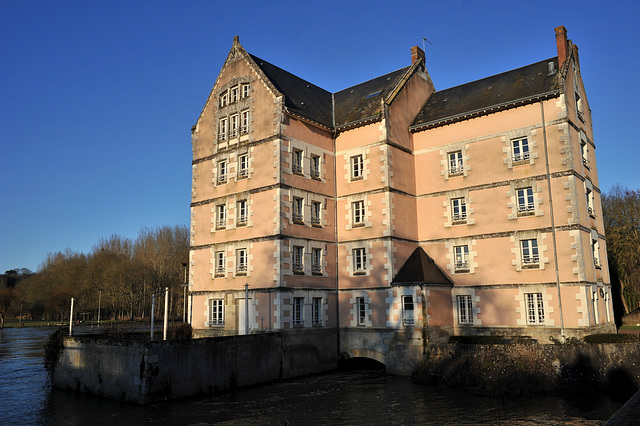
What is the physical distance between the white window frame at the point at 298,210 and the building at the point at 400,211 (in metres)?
0.07

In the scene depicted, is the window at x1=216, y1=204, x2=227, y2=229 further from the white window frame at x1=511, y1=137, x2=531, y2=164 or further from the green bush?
the green bush

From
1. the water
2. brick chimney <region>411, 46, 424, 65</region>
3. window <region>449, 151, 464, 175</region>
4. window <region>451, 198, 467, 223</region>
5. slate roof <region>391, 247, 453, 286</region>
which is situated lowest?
the water

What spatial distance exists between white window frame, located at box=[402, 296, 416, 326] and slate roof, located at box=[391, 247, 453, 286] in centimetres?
→ 98

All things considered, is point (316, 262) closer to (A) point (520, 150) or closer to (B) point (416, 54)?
(A) point (520, 150)

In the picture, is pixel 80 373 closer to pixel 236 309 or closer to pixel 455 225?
pixel 236 309

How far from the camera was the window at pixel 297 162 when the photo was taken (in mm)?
29562

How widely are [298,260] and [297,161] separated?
593cm

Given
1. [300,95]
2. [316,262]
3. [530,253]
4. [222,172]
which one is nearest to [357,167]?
[300,95]

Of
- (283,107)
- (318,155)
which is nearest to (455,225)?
(318,155)

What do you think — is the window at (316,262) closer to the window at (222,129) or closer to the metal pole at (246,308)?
the metal pole at (246,308)

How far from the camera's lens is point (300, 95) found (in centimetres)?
3303

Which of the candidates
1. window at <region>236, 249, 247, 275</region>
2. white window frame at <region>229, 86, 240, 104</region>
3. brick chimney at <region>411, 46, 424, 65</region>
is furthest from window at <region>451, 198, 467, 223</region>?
white window frame at <region>229, 86, 240, 104</region>

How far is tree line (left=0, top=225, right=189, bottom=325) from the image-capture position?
76938mm

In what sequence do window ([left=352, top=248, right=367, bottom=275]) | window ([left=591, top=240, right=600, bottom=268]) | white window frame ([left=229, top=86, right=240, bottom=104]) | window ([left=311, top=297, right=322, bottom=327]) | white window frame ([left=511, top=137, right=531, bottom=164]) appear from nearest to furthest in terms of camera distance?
window ([left=591, top=240, right=600, bottom=268])
white window frame ([left=511, top=137, right=531, bottom=164])
window ([left=311, top=297, right=322, bottom=327])
window ([left=352, top=248, right=367, bottom=275])
white window frame ([left=229, top=86, right=240, bottom=104])
